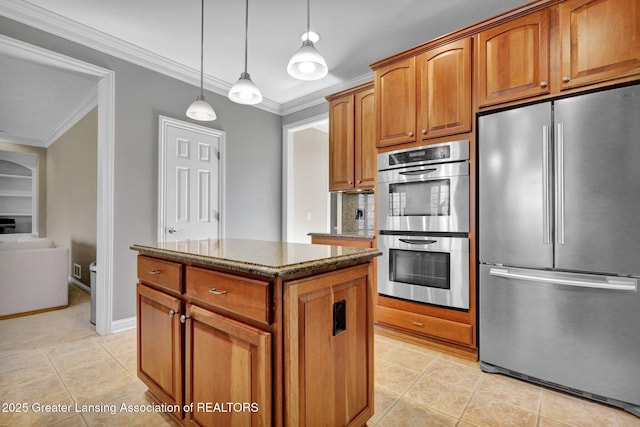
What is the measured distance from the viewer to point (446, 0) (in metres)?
2.42

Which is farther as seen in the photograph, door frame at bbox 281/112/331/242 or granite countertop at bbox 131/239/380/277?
door frame at bbox 281/112/331/242

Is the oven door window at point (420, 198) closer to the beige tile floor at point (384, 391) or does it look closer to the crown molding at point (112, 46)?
the beige tile floor at point (384, 391)

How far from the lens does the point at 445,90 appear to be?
95.2 inches

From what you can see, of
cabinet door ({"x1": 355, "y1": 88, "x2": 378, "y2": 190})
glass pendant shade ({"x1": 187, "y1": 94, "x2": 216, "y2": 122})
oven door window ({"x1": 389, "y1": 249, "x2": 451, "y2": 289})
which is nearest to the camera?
glass pendant shade ({"x1": 187, "y1": 94, "x2": 216, "y2": 122})

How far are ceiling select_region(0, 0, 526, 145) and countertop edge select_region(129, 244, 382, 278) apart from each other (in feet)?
6.94

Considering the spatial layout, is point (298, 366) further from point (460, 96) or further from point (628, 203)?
point (460, 96)

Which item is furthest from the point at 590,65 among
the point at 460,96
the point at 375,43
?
the point at 375,43

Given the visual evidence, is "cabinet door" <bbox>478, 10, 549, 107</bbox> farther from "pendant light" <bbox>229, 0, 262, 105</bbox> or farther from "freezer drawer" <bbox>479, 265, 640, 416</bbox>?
"pendant light" <bbox>229, 0, 262, 105</bbox>

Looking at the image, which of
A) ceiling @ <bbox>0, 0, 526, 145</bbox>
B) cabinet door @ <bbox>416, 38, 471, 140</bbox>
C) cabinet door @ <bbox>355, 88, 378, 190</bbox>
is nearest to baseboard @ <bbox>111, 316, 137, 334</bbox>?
ceiling @ <bbox>0, 0, 526, 145</bbox>

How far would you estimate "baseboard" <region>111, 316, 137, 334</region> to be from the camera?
9.68 feet

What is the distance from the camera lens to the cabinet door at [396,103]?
2613 mm

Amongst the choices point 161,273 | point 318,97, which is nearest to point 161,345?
point 161,273

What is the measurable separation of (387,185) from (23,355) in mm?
3283

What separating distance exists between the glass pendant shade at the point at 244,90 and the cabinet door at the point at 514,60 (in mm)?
1619
